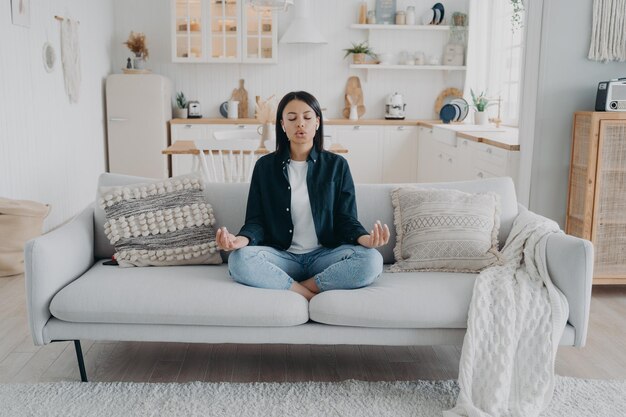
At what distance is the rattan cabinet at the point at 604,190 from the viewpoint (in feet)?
12.3

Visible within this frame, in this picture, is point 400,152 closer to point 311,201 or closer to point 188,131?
point 188,131

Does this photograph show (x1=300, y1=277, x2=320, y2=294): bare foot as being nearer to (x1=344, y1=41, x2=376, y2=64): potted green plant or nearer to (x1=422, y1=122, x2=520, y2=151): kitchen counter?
(x1=422, y1=122, x2=520, y2=151): kitchen counter

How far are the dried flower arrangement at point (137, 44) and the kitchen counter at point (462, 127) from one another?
80 centimetres

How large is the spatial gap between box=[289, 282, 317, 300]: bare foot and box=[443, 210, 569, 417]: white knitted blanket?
60cm

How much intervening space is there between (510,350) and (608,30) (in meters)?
2.43

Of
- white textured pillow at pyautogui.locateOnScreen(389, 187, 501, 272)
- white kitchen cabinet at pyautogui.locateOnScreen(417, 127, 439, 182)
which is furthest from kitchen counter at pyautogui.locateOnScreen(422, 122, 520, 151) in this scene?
white textured pillow at pyautogui.locateOnScreen(389, 187, 501, 272)

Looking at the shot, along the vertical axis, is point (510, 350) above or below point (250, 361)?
above

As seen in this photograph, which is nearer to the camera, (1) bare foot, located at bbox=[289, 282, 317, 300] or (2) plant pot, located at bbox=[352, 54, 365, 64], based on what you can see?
(1) bare foot, located at bbox=[289, 282, 317, 300]

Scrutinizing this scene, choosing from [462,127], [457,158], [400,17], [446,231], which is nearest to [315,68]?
[400,17]

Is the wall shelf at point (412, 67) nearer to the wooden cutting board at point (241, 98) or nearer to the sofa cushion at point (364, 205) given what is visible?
the wooden cutting board at point (241, 98)

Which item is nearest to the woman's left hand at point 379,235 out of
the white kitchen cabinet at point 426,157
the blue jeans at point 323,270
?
the blue jeans at point 323,270

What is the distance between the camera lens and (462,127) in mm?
6148

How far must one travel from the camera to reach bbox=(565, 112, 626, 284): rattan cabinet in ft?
12.3

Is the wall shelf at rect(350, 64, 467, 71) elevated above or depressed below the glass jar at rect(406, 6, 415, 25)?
below
